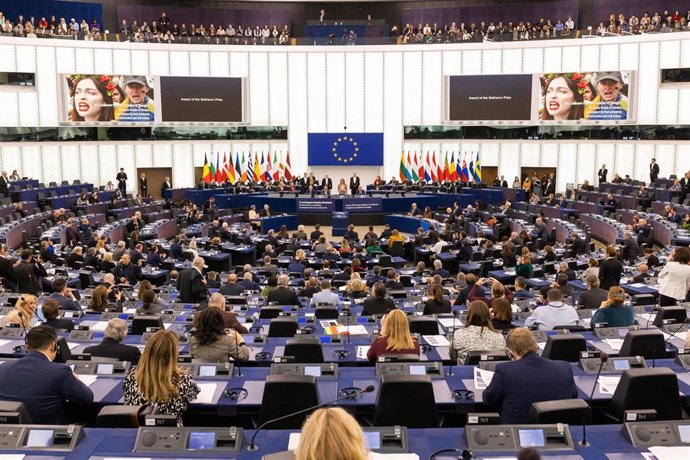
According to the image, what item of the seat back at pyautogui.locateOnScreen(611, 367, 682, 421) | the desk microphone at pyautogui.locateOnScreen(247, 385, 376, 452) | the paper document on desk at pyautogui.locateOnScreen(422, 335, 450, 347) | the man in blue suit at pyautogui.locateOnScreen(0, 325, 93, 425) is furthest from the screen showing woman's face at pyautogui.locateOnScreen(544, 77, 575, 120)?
the man in blue suit at pyautogui.locateOnScreen(0, 325, 93, 425)

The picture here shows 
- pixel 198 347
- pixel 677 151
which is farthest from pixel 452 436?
pixel 677 151

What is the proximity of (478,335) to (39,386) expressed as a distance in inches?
173

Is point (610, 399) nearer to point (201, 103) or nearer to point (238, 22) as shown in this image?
point (201, 103)

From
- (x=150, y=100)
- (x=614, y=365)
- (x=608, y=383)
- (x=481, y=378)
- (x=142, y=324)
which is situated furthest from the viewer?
(x=150, y=100)

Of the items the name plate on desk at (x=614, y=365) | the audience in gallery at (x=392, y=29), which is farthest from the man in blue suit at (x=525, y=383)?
the audience in gallery at (x=392, y=29)

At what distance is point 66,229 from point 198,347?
1490 cm

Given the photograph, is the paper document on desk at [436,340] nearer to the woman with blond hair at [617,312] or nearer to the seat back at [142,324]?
the woman with blond hair at [617,312]

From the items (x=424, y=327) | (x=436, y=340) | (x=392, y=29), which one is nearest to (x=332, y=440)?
(x=436, y=340)

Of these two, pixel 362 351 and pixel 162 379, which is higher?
pixel 162 379

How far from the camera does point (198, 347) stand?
23.4ft

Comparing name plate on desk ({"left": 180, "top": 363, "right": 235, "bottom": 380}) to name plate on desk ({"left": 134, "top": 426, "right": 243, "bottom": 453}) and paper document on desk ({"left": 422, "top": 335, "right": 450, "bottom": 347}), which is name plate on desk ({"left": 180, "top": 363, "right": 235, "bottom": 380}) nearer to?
name plate on desk ({"left": 134, "top": 426, "right": 243, "bottom": 453})

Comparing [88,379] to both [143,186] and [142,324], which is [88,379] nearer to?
[142,324]

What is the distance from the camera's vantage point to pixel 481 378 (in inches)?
257

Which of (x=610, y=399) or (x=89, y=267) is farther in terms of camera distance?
(x=89, y=267)
